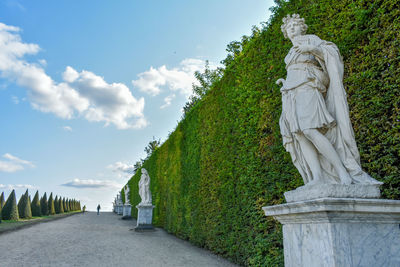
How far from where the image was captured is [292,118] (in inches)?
104

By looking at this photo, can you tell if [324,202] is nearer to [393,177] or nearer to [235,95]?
[393,177]

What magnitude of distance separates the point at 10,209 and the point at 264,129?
22.0 meters

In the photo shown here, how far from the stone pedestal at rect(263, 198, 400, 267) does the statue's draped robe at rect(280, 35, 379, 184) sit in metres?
0.33

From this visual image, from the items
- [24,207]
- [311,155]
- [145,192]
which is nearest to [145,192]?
[145,192]

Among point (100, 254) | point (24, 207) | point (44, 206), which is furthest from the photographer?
point (44, 206)

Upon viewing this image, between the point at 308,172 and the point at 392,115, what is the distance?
1404 millimetres

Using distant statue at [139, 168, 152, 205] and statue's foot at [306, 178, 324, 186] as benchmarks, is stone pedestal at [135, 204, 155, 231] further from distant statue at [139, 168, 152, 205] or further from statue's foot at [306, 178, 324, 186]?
statue's foot at [306, 178, 324, 186]

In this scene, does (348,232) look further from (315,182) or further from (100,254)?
(100,254)

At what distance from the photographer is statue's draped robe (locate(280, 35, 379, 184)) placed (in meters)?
2.41

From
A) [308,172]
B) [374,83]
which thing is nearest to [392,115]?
[374,83]

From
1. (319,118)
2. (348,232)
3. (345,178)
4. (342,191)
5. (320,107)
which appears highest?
(320,107)

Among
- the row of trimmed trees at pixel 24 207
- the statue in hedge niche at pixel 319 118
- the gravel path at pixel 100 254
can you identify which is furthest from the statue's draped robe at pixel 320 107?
the row of trimmed trees at pixel 24 207

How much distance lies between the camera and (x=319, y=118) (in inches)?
96.7

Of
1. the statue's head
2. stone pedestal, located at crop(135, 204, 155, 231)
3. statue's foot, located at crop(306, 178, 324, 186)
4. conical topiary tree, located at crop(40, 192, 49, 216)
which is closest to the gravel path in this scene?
stone pedestal, located at crop(135, 204, 155, 231)
